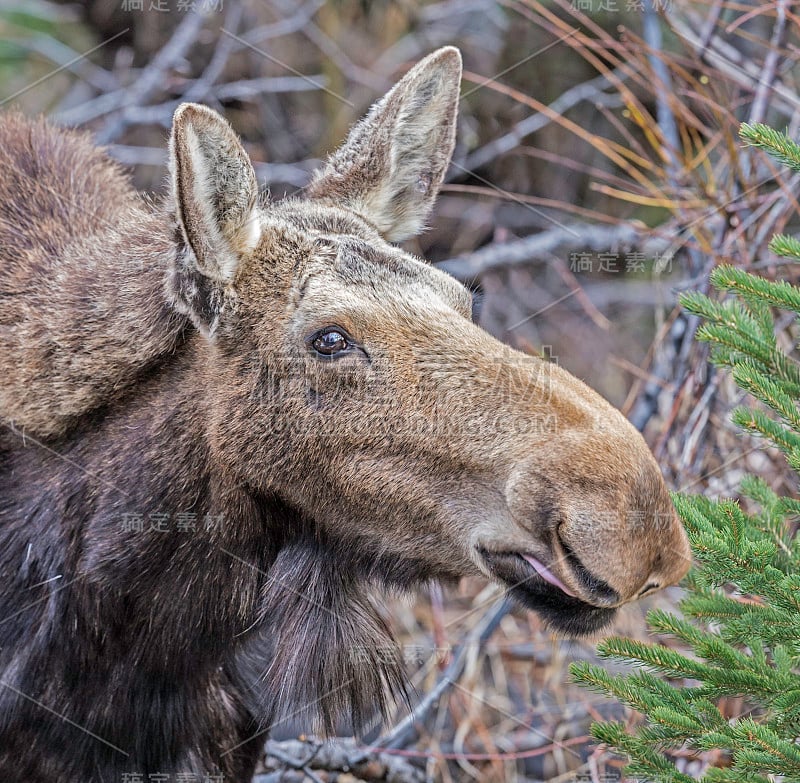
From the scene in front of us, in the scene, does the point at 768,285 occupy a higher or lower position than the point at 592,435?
higher

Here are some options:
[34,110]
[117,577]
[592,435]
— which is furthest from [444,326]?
[34,110]

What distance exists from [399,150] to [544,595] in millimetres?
1590

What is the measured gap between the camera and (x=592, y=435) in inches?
98.5

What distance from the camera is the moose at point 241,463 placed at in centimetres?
272

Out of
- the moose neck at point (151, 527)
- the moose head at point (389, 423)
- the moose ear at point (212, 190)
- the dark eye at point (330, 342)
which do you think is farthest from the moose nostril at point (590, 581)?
the moose ear at point (212, 190)

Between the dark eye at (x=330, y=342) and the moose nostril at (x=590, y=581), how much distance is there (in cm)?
78

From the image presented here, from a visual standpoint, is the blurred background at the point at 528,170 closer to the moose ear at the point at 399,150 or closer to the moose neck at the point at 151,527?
the moose ear at the point at 399,150

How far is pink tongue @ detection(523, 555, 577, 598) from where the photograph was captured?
2566 millimetres

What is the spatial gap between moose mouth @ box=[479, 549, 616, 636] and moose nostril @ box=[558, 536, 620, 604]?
0.09 metres

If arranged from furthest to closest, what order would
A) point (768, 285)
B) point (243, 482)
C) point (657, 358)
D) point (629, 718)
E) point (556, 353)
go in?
1. point (556, 353)
2. point (657, 358)
3. point (629, 718)
4. point (243, 482)
5. point (768, 285)

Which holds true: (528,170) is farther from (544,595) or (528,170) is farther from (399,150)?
(544,595)

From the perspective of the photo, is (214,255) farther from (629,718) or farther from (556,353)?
(556,353)

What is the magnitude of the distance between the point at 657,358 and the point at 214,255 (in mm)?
2622

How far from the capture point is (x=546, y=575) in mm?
2590
